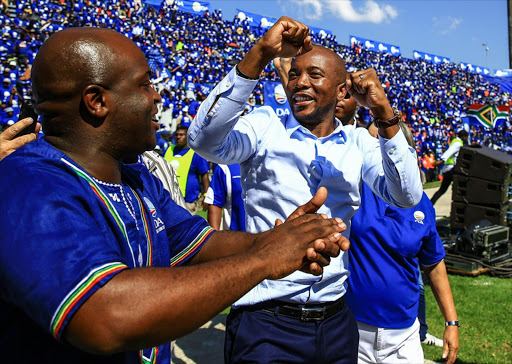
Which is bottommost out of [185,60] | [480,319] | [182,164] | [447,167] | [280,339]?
[480,319]

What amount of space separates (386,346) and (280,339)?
91 cm

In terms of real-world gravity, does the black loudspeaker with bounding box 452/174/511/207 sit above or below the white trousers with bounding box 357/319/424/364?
above

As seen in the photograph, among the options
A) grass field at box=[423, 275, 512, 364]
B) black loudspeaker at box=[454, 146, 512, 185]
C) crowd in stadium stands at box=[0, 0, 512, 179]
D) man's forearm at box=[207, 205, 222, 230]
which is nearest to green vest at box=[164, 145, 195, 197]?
man's forearm at box=[207, 205, 222, 230]

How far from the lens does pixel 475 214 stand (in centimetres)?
744

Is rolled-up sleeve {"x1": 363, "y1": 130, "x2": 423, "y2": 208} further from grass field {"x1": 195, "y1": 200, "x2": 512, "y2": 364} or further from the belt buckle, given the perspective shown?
grass field {"x1": 195, "y1": 200, "x2": 512, "y2": 364}

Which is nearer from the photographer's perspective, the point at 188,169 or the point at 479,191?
the point at 188,169

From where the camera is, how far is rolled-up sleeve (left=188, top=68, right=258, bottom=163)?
1.81 m

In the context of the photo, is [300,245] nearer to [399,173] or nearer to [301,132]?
[399,173]

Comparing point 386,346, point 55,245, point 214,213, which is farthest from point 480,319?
point 55,245

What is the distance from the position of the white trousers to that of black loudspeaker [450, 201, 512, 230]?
541 centimetres

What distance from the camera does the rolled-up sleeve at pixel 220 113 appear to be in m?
1.81

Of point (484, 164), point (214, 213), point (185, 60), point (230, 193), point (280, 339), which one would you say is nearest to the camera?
point (280, 339)

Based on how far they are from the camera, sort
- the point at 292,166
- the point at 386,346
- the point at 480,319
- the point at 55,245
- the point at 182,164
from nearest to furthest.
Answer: the point at 55,245
the point at 292,166
the point at 386,346
the point at 480,319
the point at 182,164

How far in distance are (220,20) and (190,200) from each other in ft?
96.2
